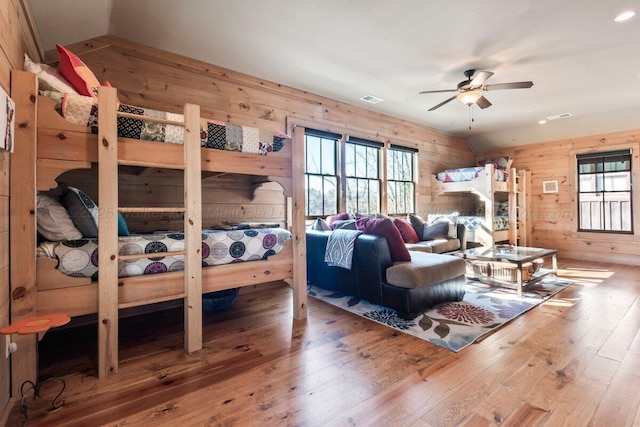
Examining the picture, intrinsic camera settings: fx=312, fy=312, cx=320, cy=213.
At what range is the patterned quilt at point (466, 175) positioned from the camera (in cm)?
542

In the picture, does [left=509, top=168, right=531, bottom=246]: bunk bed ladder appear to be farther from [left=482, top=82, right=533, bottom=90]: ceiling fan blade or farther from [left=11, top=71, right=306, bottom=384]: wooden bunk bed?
[left=11, top=71, right=306, bottom=384]: wooden bunk bed

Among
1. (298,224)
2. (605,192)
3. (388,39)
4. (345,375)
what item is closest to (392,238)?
(298,224)

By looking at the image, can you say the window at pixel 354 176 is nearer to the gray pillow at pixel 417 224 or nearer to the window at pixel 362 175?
the window at pixel 362 175

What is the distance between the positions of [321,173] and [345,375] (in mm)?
3068

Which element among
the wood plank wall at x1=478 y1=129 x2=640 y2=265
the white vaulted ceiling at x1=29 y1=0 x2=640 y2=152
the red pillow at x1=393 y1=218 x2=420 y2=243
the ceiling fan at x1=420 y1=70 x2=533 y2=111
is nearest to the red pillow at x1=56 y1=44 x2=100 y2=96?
the white vaulted ceiling at x1=29 y1=0 x2=640 y2=152

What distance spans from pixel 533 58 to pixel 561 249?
14.3ft

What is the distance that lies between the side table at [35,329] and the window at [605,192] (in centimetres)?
749

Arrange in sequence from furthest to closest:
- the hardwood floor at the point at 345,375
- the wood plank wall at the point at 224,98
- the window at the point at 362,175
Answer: the window at the point at 362,175, the wood plank wall at the point at 224,98, the hardwood floor at the point at 345,375

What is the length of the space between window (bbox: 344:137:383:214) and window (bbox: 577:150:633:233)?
3.98 meters

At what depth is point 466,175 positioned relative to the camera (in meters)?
5.58

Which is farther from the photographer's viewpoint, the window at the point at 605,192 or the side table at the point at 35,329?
the window at the point at 605,192

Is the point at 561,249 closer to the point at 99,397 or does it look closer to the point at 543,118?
the point at 543,118

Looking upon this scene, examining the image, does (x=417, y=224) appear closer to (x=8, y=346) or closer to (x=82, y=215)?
(x=82, y=215)

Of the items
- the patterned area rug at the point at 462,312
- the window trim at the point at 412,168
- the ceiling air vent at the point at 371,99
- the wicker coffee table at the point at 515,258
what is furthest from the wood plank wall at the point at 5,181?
the window trim at the point at 412,168
